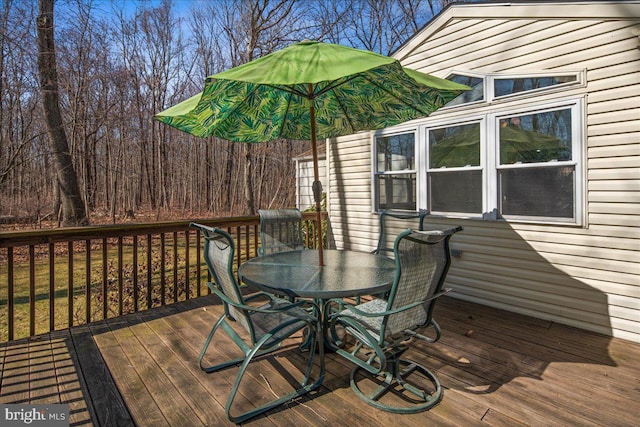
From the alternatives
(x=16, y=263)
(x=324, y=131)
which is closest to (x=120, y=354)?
(x=324, y=131)

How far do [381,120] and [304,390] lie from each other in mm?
2566

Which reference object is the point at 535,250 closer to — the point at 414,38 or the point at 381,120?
the point at 381,120

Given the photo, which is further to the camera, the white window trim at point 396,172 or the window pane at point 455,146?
the white window trim at point 396,172

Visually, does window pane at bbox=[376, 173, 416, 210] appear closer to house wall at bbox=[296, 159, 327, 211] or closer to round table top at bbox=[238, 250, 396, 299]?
round table top at bbox=[238, 250, 396, 299]

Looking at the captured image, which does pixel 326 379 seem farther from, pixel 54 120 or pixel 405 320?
pixel 54 120

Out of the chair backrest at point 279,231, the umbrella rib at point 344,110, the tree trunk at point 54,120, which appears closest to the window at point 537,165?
the umbrella rib at point 344,110

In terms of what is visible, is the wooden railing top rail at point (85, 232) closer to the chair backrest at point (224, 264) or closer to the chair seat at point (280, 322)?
the chair backrest at point (224, 264)

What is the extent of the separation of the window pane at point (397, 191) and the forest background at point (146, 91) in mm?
6064

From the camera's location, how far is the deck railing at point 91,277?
314 centimetres

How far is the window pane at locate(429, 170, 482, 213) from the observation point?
13.5 ft


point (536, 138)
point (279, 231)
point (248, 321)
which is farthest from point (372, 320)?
point (536, 138)

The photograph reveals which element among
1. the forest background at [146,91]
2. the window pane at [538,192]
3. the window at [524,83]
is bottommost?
the window pane at [538,192]

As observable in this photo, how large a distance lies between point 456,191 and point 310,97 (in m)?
2.52

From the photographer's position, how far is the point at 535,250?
3641 mm
